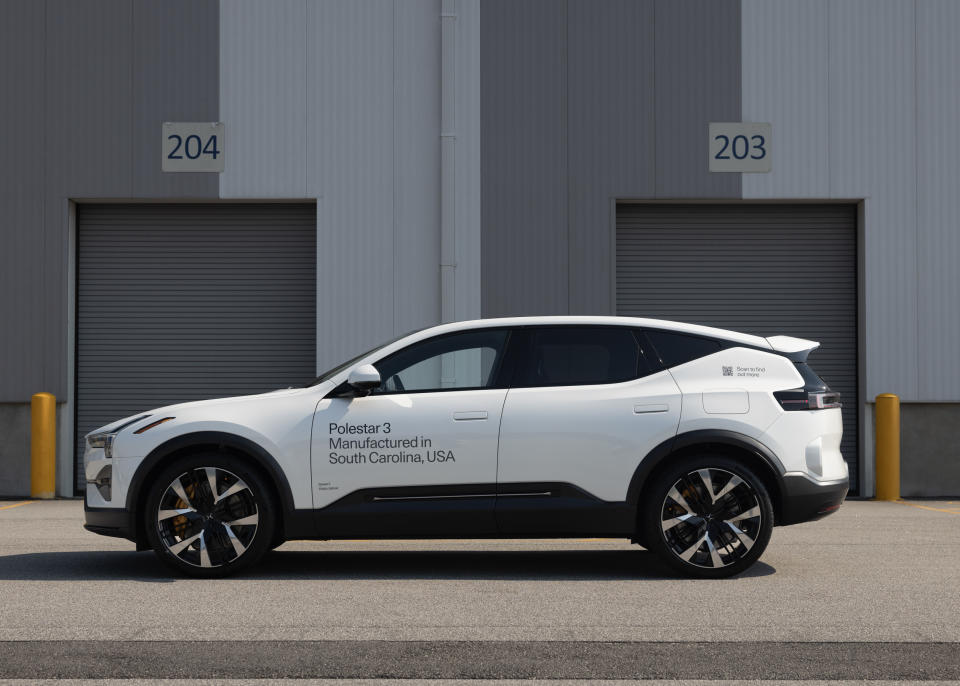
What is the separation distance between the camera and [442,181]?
14461 millimetres

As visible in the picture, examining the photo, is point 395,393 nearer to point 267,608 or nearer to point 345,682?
point 267,608

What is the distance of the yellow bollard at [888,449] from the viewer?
13984 millimetres

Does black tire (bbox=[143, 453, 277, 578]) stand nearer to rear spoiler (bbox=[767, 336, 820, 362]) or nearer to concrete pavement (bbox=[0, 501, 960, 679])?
concrete pavement (bbox=[0, 501, 960, 679])

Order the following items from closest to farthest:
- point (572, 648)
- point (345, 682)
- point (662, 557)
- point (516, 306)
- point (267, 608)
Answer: point (345, 682) < point (572, 648) < point (267, 608) < point (662, 557) < point (516, 306)

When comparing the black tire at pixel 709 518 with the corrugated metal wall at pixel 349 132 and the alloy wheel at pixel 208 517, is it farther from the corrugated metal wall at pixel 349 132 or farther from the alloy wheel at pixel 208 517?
the corrugated metal wall at pixel 349 132

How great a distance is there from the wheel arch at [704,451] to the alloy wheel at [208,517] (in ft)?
8.00

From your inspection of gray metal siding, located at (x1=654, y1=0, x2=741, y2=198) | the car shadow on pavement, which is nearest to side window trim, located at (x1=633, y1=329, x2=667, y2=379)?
the car shadow on pavement

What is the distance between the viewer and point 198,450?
727 centimetres

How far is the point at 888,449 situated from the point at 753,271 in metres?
2.87

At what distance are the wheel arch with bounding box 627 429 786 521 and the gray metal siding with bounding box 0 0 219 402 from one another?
9.14m

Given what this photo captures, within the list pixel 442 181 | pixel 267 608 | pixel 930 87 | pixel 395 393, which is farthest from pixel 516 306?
pixel 267 608

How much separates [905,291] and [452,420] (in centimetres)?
937

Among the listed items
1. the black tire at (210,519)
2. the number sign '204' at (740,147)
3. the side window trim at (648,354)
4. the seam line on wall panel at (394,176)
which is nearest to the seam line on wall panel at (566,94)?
the number sign '204' at (740,147)

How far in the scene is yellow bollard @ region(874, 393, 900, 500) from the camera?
13984 mm
